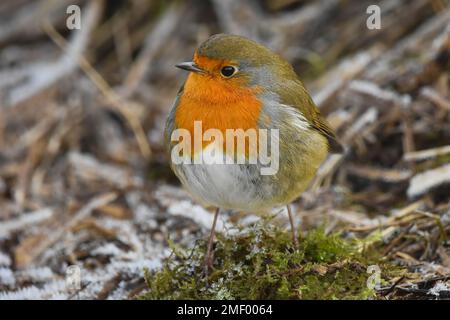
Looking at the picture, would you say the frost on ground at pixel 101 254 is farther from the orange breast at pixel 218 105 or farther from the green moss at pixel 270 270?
the orange breast at pixel 218 105

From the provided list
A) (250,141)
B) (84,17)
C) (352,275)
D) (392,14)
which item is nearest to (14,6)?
(84,17)

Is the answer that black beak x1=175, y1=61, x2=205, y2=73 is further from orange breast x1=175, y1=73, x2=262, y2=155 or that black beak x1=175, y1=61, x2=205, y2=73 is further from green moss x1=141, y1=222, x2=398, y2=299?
green moss x1=141, y1=222, x2=398, y2=299

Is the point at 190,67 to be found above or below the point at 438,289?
above

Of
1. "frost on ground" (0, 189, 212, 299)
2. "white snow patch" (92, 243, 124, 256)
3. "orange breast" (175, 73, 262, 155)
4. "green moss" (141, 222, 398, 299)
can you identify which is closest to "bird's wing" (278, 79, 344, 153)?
"orange breast" (175, 73, 262, 155)

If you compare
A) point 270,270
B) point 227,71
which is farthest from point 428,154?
point 270,270

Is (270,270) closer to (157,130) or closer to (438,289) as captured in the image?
(438,289)

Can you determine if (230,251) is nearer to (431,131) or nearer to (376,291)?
(376,291)
